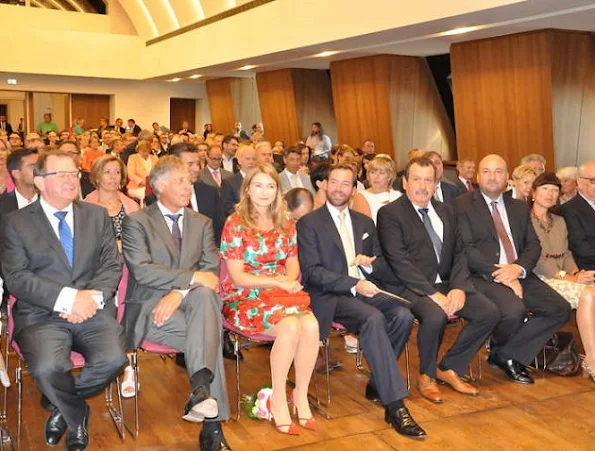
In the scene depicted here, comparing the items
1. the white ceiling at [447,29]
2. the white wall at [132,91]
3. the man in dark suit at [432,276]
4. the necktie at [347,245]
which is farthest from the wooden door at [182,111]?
the necktie at [347,245]

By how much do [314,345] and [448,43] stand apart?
8763 millimetres

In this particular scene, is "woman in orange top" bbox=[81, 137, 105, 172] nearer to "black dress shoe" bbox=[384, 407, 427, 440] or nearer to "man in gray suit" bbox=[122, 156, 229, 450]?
"man in gray suit" bbox=[122, 156, 229, 450]

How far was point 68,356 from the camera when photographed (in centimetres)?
342

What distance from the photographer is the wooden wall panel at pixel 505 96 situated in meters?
10.1

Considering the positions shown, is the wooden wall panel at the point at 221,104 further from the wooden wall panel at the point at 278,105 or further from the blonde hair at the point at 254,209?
the blonde hair at the point at 254,209

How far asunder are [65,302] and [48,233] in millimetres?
384

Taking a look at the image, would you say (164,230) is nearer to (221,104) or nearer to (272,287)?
(272,287)

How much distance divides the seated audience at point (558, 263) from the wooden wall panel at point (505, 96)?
17.1 ft

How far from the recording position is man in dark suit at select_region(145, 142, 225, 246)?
18.5 feet

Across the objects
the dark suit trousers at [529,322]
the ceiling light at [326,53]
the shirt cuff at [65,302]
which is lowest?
the dark suit trousers at [529,322]

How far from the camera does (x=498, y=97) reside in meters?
10.8

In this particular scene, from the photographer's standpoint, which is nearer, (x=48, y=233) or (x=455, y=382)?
(x=48, y=233)

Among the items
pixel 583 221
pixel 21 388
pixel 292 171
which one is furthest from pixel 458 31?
pixel 21 388

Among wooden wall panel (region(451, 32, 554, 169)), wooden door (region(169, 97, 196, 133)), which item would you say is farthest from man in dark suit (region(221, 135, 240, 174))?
wooden door (region(169, 97, 196, 133))
